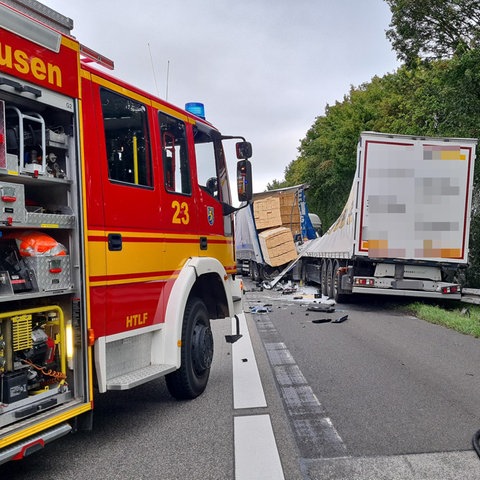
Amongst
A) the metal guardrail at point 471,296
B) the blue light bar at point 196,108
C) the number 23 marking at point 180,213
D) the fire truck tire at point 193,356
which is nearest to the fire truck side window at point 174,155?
the number 23 marking at point 180,213

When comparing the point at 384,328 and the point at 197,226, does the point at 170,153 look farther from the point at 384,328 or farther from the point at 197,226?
the point at 384,328

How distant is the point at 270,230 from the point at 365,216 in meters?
8.53

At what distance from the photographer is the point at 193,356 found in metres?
5.40

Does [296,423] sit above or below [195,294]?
below

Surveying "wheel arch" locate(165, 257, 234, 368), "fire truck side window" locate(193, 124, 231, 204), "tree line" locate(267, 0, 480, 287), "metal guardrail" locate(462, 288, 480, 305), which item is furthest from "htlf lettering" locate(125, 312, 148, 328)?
"tree line" locate(267, 0, 480, 287)

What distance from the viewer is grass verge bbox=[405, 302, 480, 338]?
31.8 ft

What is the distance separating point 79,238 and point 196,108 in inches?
110

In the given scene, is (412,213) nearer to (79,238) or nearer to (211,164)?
(211,164)

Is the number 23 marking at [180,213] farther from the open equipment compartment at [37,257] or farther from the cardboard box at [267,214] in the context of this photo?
the cardboard box at [267,214]

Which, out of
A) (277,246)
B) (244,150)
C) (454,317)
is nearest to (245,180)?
(244,150)

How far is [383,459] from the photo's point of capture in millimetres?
3852

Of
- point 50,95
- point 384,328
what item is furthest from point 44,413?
point 384,328

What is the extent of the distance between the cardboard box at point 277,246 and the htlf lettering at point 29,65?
16.5 metres

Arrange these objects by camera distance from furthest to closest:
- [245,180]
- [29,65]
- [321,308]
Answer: [321,308] → [245,180] → [29,65]
